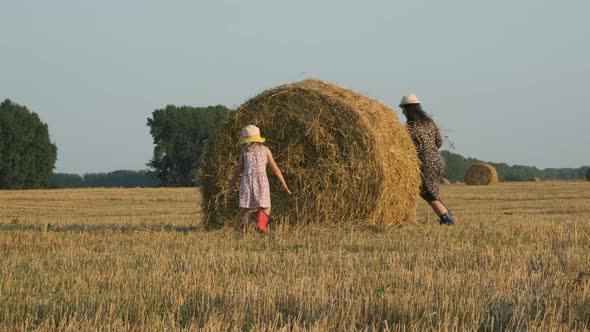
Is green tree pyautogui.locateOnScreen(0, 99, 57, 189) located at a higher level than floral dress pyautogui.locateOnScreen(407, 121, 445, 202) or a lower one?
higher

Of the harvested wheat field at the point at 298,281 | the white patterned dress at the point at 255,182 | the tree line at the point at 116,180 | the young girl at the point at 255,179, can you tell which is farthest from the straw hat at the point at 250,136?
the tree line at the point at 116,180

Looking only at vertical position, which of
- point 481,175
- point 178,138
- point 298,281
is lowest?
point 298,281

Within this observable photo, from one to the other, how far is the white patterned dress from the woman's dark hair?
331 centimetres

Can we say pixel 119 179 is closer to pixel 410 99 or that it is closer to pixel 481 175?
pixel 481 175

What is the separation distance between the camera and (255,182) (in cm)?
1053

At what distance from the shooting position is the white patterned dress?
34.5 feet

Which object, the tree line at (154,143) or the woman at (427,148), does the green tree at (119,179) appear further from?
the woman at (427,148)

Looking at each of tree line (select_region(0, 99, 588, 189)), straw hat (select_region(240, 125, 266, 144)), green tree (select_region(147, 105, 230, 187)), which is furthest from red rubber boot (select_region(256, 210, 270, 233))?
green tree (select_region(147, 105, 230, 187))

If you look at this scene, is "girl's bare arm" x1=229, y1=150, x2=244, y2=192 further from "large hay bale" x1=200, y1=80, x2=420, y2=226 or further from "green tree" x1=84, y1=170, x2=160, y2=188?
"green tree" x1=84, y1=170, x2=160, y2=188

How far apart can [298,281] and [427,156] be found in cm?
756

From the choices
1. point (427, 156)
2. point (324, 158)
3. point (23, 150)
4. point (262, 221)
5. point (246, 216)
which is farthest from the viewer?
point (23, 150)

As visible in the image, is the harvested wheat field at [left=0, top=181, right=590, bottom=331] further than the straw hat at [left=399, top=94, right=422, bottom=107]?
No

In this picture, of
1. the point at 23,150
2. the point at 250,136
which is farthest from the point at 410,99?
the point at 23,150

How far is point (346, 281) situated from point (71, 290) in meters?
1.89
